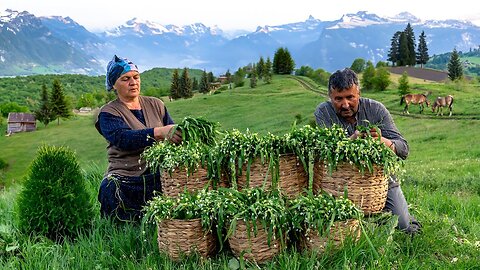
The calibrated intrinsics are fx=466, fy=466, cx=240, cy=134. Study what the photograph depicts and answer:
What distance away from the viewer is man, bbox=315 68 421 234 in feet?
14.8

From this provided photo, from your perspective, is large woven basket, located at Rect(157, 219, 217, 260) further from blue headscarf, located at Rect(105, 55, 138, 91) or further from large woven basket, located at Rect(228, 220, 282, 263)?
blue headscarf, located at Rect(105, 55, 138, 91)

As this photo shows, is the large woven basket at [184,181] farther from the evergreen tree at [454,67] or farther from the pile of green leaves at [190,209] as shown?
the evergreen tree at [454,67]

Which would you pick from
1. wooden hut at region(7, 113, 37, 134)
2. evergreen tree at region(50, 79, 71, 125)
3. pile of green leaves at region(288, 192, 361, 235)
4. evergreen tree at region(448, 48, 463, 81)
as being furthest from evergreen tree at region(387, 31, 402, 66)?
pile of green leaves at region(288, 192, 361, 235)

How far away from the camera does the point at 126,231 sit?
447cm

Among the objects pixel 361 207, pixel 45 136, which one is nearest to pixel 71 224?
pixel 361 207

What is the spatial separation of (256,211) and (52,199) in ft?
7.39

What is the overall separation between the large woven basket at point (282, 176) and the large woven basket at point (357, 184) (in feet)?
0.78

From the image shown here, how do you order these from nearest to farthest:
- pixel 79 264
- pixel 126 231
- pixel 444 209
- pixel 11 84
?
pixel 79 264
pixel 126 231
pixel 444 209
pixel 11 84

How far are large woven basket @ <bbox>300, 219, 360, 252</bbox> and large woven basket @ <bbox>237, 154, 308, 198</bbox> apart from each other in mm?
472

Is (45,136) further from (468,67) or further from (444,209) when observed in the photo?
(468,67)

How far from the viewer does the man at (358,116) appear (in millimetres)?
4520

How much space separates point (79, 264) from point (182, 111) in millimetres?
60823

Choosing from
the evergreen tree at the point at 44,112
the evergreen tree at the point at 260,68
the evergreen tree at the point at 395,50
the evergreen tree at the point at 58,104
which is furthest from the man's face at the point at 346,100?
the evergreen tree at the point at 395,50

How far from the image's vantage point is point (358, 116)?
4895 mm
